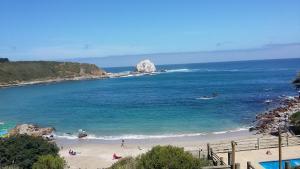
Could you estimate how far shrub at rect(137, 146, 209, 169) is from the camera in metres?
14.3

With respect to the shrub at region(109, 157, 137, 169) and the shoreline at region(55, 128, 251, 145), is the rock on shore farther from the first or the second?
the shrub at region(109, 157, 137, 169)

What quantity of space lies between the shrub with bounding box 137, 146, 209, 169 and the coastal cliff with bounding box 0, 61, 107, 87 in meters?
131

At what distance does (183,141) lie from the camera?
119 feet

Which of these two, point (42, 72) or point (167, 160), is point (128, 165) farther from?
point (42, 72)

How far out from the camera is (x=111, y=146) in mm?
36094

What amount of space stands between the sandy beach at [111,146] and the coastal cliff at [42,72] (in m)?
108

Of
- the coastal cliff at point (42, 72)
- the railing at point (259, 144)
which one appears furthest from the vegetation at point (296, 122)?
the coastal cliff at point (42, 72)

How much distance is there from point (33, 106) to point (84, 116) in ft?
71.3

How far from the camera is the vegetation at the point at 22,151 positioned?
21.1 metres

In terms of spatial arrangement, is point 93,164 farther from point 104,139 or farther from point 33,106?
point 33,106

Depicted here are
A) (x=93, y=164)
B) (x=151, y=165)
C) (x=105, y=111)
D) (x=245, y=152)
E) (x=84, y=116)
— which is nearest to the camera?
(x=151, y=165)

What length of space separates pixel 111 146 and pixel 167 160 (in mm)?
22365

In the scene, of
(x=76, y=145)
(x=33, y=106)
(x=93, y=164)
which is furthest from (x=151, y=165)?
(x=33, y=106)

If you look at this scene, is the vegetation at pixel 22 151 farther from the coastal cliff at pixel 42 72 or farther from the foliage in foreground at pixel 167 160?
the coastal cliff at pixel 42 72
